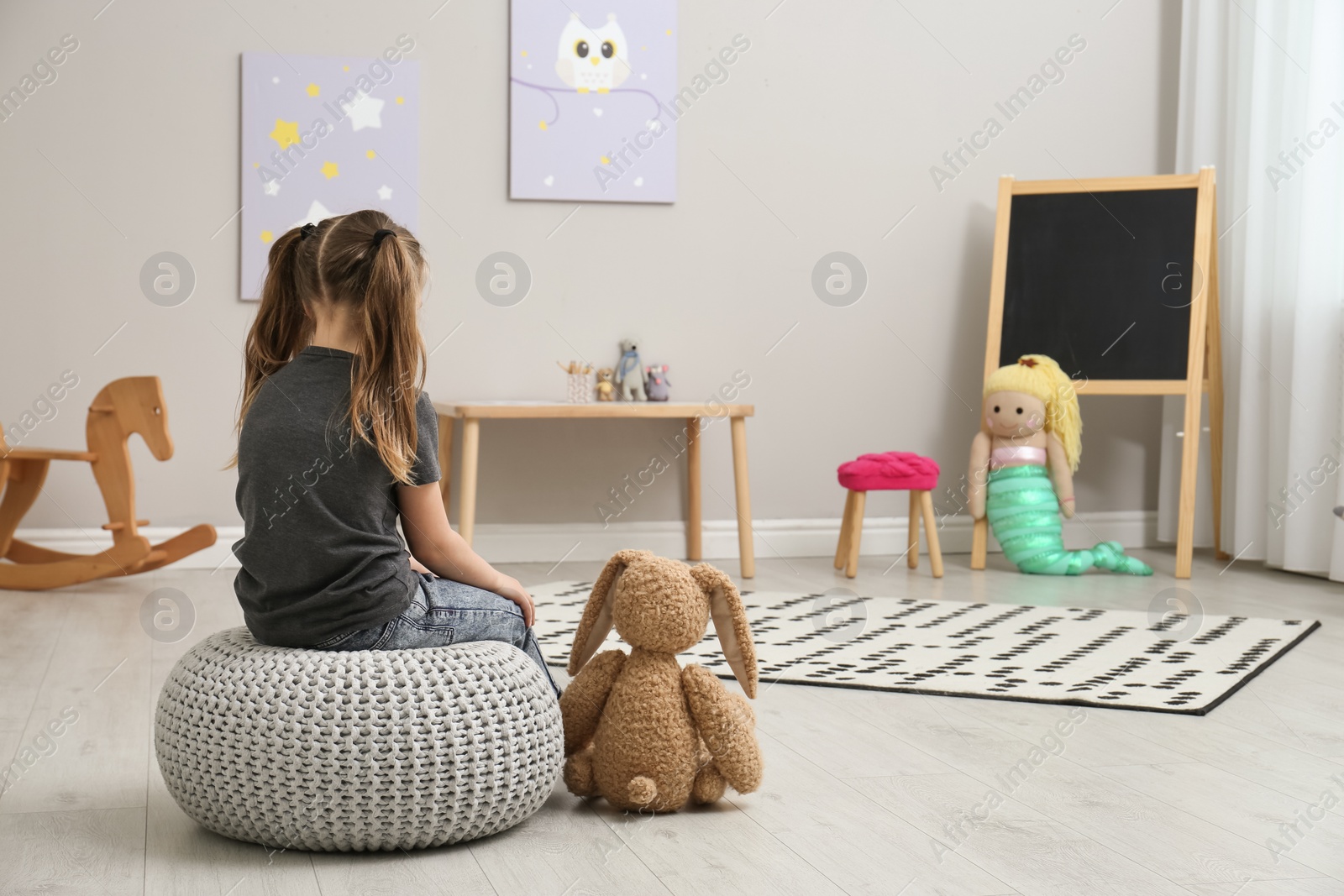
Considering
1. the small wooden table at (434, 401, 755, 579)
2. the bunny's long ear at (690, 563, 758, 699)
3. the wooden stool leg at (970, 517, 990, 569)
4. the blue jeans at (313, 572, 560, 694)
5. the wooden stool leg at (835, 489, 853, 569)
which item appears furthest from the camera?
the wooden stool leg at (970, 517, 990, 569)

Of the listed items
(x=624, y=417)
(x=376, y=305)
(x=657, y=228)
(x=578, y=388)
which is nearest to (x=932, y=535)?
(x=624, y=417)

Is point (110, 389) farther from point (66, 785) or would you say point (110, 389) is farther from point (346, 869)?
point (346, 869)

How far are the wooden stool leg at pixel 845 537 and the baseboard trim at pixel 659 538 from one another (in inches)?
11.2

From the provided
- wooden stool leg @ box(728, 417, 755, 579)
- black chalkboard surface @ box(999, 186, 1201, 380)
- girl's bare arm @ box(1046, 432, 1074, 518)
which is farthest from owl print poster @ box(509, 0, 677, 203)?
girl's bare arm @ box(1046, 432, 1074, 518)

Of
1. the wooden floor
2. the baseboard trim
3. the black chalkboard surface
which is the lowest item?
the wooden floor

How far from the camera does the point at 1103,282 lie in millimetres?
3568

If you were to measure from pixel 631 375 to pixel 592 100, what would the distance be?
802 mm

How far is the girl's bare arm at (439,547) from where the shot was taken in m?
1.38

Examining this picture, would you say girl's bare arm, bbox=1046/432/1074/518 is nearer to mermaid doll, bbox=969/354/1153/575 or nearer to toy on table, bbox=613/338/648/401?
mermaid doll, bbox=969/354/1153/575

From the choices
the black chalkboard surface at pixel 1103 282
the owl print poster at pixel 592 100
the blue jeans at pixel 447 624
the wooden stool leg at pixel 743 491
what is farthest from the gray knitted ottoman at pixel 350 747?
the black chalkboard surface at pixel 1103 282

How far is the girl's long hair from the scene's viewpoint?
4.30ft

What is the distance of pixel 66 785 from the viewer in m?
1.53

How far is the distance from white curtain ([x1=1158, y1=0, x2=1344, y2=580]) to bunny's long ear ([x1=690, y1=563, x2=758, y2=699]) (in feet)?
7.77

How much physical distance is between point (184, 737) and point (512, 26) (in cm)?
261
